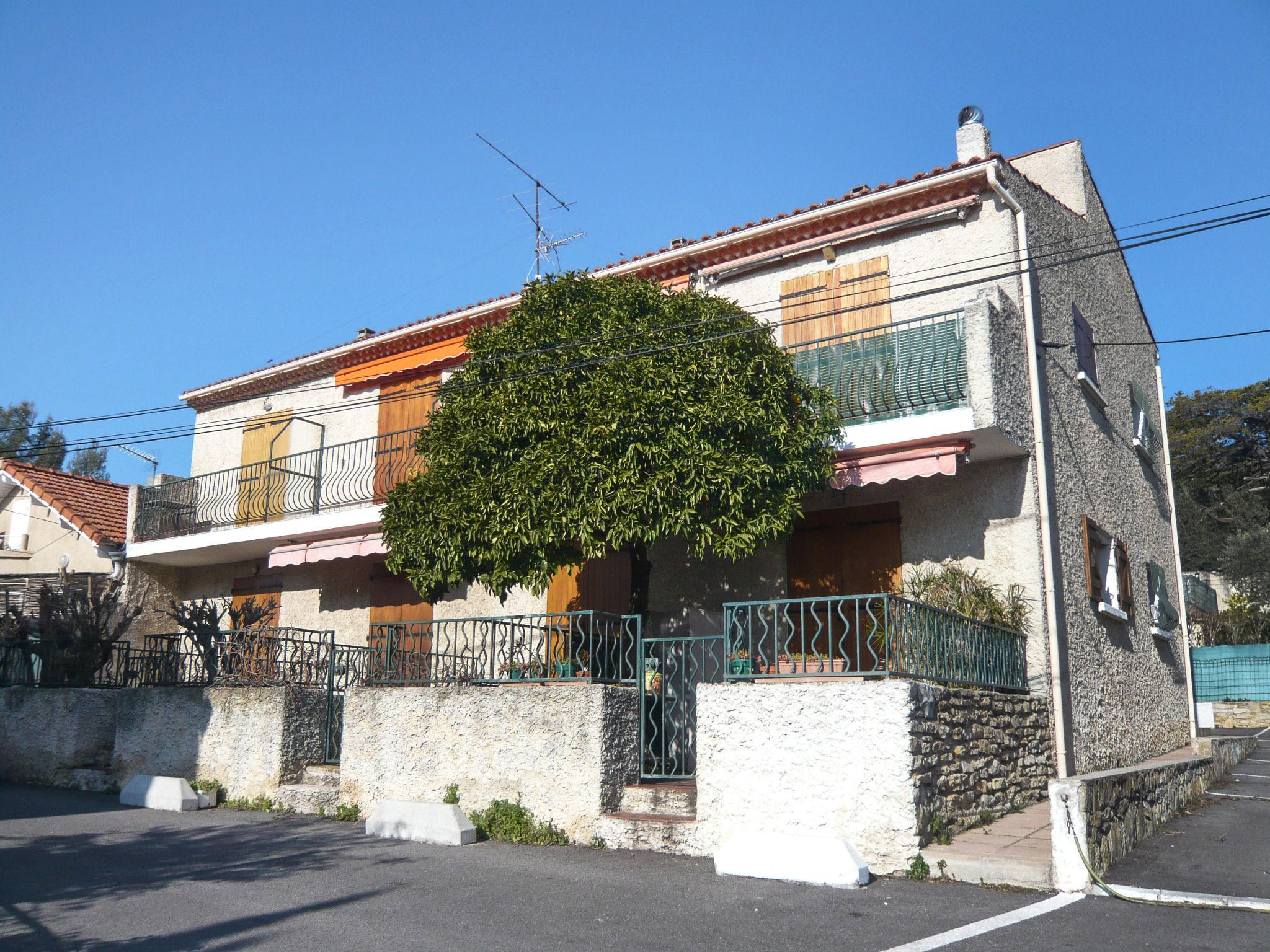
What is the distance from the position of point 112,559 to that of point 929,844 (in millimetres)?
15426

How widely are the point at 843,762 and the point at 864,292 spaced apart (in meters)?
6.89

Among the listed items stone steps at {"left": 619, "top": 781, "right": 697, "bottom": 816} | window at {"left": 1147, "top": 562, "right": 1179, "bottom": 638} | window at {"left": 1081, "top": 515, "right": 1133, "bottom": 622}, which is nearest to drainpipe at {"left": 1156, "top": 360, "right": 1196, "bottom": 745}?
→ window at {"left": 1147, "top": 562, "right": 1179, "bottom": 638}

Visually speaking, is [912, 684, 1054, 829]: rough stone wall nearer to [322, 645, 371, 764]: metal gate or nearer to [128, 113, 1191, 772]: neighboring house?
[128, 113, 1191, 772]: neighboring house

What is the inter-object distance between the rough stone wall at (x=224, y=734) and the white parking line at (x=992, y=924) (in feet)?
27.0

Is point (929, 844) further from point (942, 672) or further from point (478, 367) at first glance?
point (478, 367)

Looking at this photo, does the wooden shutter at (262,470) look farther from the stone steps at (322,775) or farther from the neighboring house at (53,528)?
the stone steps at (322,775)

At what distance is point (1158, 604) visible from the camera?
51.5 feet

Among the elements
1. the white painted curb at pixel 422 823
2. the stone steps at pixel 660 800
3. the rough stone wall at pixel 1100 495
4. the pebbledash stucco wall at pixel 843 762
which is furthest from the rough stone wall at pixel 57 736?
the rough stone wall at pixel 1100 495

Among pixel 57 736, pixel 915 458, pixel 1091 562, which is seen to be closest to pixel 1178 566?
pixel 1091 562

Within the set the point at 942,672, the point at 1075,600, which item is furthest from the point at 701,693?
the point at 1075,600

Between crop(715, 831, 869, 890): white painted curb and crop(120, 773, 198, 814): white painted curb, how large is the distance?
22.8ft

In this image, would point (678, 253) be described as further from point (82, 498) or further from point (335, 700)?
point (82, 498)

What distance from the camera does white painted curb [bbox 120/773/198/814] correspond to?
11.9 meters

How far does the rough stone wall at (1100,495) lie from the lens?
39.2 feet
